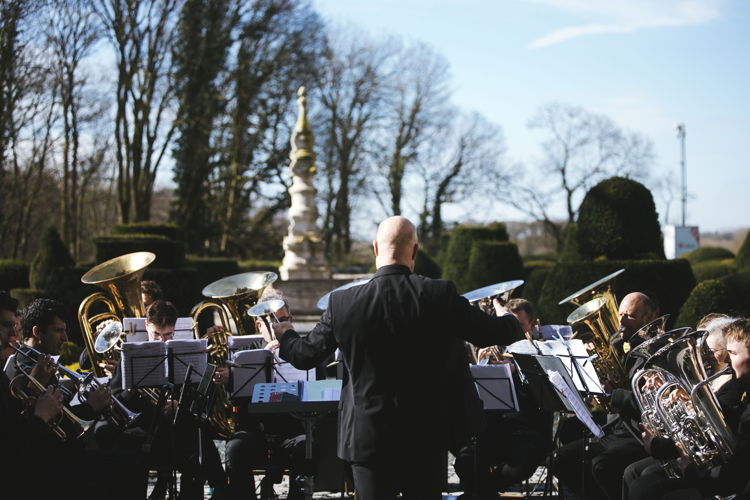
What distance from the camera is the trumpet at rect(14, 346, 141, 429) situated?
17.8 ft

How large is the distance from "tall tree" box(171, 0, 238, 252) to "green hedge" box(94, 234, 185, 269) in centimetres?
1011

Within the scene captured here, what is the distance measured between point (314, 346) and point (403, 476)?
0.73 m

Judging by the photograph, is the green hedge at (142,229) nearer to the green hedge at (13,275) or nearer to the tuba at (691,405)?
the green hedge at (13,275)

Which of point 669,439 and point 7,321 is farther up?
point 7,321

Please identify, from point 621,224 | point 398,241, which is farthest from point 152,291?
point 621,224

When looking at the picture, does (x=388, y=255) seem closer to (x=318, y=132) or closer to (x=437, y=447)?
(x=437, y=447)

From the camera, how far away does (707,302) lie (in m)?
9.99

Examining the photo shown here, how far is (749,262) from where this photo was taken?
55.2 feet

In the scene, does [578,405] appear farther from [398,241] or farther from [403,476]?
[398,241]

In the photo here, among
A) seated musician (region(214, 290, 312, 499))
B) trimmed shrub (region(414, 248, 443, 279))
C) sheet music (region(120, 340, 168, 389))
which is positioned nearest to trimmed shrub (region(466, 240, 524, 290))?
trimmed shrub (region(414, 248, 443, 279))

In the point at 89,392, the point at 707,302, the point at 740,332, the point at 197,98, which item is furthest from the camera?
the point at 197,98

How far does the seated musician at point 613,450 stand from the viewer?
5855 millimetres

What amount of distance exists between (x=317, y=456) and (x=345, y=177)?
30441 mm

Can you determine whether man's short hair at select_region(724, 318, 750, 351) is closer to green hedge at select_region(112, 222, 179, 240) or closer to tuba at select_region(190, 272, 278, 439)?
tuba at select_region(190, 272, 278, 439)
